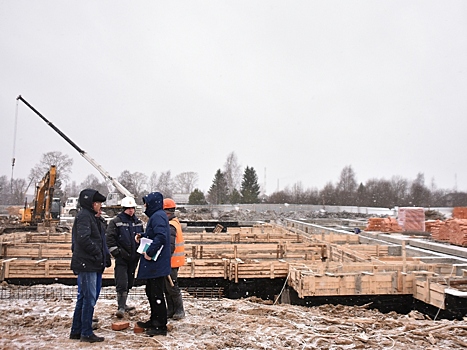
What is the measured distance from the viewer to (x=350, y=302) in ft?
25.3

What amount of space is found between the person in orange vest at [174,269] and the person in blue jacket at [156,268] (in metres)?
0.50

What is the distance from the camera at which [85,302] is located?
163 inches

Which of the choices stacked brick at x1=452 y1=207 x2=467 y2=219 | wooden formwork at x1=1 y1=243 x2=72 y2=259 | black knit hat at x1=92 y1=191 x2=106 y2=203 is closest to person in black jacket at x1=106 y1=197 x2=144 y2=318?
black knit hat at x1=92 y1=191 x2=106 y2=203

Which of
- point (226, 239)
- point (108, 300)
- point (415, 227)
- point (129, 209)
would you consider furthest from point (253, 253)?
point (415, 227)

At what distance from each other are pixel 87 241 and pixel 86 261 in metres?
0.23

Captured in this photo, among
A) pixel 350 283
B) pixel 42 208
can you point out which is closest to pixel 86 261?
pixel 350 283

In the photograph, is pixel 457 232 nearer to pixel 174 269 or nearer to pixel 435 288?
pixel 435 288

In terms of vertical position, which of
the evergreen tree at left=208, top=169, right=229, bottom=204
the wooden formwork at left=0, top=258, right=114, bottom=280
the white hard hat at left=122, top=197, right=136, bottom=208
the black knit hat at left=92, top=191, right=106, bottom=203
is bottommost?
the wooden formwork at left=0, top=258, right=114, bottom=280

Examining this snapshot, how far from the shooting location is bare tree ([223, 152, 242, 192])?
71.5m

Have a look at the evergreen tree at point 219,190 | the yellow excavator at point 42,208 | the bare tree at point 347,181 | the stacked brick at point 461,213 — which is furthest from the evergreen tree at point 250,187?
the yellow excavator at point 42,208

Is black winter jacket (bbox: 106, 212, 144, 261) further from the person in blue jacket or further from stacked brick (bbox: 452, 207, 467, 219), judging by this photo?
stacked brick (bbox: 452, 207, 467, 219)

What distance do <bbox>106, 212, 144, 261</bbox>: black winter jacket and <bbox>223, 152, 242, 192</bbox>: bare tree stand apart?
65.3 m

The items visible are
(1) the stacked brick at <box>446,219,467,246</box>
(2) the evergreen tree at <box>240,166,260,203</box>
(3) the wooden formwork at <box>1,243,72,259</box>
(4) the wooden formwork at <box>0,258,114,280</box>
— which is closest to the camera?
(4) the wooden formwork at <box>0,258,114,280</box>

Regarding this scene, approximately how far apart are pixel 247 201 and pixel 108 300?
55.5 m
